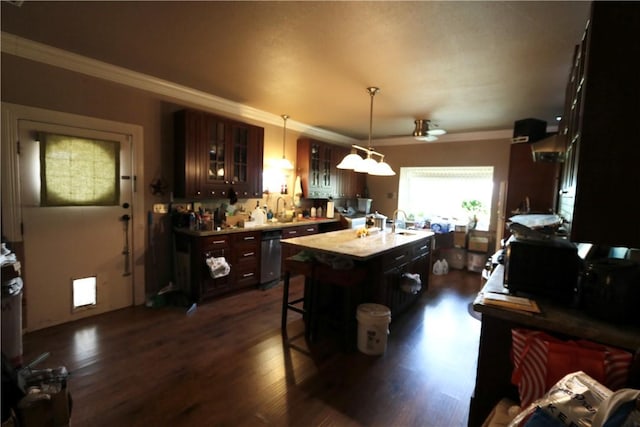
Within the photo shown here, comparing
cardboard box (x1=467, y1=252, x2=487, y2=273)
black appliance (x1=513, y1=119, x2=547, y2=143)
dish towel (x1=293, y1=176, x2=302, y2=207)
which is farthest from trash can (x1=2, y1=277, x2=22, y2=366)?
cardboard box (x1=467, y1=252, x2=487, y2=273)

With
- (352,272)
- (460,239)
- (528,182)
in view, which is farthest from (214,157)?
(460,239)

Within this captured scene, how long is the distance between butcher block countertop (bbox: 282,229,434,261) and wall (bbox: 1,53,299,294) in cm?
171

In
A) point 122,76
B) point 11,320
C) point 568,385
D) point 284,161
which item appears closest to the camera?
point 568,385

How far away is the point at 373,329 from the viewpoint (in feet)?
8.36

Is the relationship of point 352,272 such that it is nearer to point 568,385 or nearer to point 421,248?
point 421,248

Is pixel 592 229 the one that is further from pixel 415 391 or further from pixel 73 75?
pixel 73 75

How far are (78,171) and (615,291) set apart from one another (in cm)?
399

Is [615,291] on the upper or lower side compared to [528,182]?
lower

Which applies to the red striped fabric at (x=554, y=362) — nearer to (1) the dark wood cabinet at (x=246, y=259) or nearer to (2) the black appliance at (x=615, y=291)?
(2) the black appliance at (x=615, y=291)

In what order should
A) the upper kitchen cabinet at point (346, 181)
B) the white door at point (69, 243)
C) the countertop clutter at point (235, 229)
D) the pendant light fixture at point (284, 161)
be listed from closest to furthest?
the white door at point (69, 243) → the countertop clutter at point (235, 229) → the pendant light fixture at point (284, 161) → the upper kitchen cabinet at point (346, 181)

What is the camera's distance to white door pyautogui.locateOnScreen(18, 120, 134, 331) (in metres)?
2.69

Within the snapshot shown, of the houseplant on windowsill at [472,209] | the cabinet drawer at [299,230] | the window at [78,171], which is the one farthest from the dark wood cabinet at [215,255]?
the houseplant on windowsill at [472,209]

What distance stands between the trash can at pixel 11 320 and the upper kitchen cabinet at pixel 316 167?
3.81 meters

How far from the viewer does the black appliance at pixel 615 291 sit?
125cm
